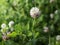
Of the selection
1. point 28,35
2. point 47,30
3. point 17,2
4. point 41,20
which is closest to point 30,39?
point 28,35

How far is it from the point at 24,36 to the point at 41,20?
37 centimetres

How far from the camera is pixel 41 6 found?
5.61 ft

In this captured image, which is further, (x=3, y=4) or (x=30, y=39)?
(x=3, y=4)

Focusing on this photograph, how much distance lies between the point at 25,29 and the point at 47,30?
25cm

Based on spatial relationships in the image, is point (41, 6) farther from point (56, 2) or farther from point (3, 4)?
point (3, 4)

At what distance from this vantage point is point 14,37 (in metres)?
1.27

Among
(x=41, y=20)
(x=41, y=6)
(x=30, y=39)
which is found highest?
(x=41, y=6)

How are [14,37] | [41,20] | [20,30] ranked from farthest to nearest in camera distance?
[41,20] < [14,37] < [20,30]

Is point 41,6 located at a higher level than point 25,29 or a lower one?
higher

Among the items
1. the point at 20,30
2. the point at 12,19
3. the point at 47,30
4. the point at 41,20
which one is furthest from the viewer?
the point at 12,19

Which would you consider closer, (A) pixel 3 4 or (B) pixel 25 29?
(B) pixel 25 29

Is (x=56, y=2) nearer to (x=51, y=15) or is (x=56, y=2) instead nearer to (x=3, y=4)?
(x=51, y=15)

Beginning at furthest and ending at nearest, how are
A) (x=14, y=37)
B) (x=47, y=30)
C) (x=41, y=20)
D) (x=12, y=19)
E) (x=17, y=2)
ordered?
(x=17, y=2) → (x=12, y=19) → (x=41, y=20) → (x=47, y=30) → (x=14, y=37)

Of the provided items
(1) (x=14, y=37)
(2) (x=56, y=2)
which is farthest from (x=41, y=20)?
(1) (x=14, y=37)
